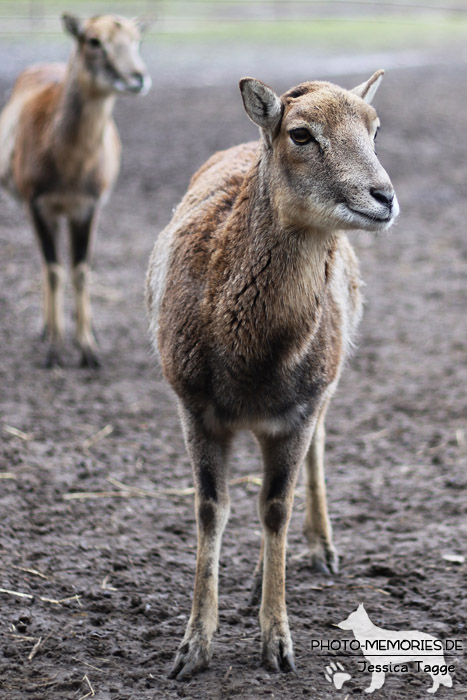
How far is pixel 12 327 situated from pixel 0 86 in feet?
29.6

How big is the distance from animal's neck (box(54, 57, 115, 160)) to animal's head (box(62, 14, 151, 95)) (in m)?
0.07

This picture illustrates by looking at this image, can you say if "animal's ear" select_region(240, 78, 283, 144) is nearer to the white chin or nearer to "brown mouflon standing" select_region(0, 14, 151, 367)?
the white chin

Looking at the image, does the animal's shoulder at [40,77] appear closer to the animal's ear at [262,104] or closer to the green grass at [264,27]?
the animal's ear at [262,104]

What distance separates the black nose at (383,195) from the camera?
3.56 meters

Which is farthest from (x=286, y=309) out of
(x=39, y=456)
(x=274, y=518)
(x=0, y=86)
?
(x=0, y=86)

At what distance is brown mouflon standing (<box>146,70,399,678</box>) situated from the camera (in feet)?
12.1

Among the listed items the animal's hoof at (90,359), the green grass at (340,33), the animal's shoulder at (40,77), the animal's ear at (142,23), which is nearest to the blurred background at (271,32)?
the green grass at (340,33)

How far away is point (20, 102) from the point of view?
8.87m

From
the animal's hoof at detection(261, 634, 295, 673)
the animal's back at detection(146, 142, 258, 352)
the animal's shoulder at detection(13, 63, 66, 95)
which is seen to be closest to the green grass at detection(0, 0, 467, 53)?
the animal's shoulder at detection(13, 63, 66, 95)

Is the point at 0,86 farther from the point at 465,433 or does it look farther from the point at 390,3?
the point at 390,3

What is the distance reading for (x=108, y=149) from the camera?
323 inches

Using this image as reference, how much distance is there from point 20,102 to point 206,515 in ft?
19.7

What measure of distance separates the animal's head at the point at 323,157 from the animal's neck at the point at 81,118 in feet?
13.5

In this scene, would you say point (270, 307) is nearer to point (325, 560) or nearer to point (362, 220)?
point (362, 220)
